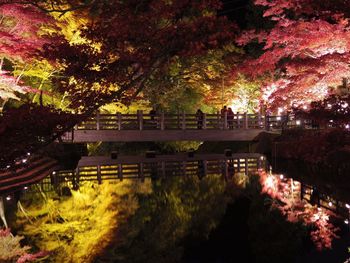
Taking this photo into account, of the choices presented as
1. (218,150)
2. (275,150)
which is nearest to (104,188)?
(275,150)

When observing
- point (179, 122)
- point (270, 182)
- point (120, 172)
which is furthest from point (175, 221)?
point (179, 122)

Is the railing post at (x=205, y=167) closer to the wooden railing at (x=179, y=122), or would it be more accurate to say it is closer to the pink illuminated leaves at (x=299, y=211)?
the pink illuminated leaves at (x=299, y=211)

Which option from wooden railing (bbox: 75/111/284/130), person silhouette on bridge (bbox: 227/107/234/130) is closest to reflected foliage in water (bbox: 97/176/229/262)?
wooden railing (bbox: 75/111/284/130)

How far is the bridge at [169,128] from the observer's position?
20734 mm

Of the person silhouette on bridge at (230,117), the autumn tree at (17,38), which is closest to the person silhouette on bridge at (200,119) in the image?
the person silhouette on bridge at (230,117)

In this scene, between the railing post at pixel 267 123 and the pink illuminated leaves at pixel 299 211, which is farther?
the railing post at pixel 267 123

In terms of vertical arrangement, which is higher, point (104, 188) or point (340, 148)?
point (340, 148)

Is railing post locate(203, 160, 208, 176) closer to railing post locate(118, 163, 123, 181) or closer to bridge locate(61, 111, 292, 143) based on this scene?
bridge locate(61, 111, 292, 143)

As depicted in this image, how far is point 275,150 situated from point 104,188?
27.1 ft

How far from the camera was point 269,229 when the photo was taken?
31.8 feet

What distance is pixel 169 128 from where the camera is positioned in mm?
22516

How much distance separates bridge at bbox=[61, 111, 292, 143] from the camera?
20.7m

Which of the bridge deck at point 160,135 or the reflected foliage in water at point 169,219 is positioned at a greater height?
the bridge deck at point 160,135

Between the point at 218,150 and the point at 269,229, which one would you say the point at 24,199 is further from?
the point at 218,150
